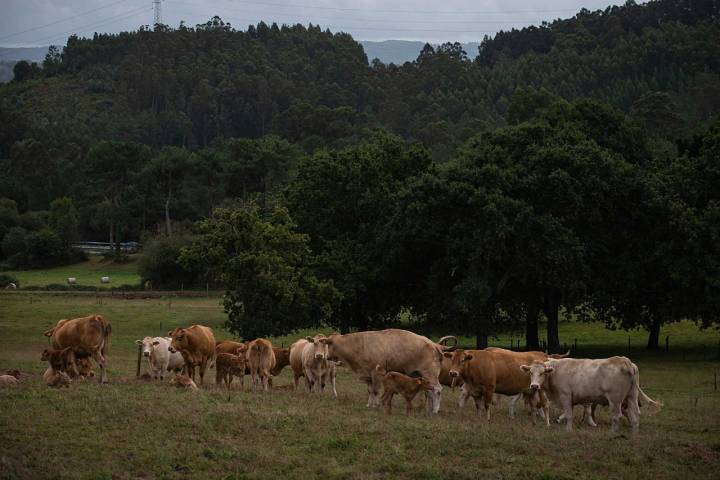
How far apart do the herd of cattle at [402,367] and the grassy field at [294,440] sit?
667mm

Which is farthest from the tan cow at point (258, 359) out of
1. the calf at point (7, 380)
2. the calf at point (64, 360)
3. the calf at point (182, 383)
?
the calf at point (7, 380)

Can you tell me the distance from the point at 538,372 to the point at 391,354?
434cm

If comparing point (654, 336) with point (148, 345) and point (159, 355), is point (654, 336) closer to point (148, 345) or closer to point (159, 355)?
point (159, 355)

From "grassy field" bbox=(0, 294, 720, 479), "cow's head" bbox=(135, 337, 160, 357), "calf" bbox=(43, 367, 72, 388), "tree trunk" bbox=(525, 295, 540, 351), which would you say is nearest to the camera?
"grassy field" bbox=(0, 294, 720, 479)

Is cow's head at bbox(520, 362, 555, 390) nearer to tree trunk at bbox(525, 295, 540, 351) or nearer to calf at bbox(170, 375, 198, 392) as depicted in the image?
calf at bbox(170, 375, 198, 392)

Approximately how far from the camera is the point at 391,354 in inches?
1060

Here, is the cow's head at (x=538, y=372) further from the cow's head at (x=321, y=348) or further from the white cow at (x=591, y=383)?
the cow's head at (x=321, y=348)

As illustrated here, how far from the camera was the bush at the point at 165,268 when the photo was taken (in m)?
82.1

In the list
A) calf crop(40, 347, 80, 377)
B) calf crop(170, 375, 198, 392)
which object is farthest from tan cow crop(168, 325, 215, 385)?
calf crop(40, 347, 80, 377)

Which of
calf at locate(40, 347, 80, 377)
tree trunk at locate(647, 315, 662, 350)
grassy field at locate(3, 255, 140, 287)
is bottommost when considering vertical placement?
tree trunk at locate(647, 315, 662, 350)

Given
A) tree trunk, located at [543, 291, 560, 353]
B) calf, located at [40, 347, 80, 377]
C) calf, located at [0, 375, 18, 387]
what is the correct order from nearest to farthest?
calf, located at [0, 375, 18, 387] → calf, located at [40, 347, 80, 377] → tree trunk, located at [543, 291, 560, 353]

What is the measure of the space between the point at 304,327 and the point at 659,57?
5833 inches

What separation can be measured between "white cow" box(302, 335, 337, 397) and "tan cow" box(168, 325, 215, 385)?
310 cm

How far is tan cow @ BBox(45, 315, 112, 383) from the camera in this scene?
2823cm
